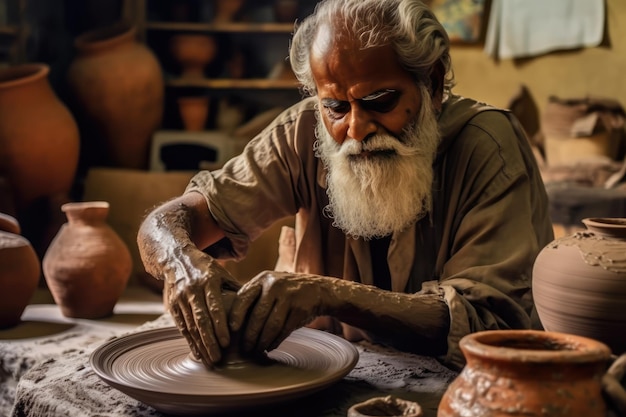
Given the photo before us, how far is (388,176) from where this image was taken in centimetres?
255

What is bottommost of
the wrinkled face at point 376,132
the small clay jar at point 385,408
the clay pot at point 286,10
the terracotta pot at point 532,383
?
the small clay jar at point 385,408

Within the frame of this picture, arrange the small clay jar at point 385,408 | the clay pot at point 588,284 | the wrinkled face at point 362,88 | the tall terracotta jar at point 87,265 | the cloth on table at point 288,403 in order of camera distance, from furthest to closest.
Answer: the tall terracotta jar at point 87,265 → the wrinkled face at point 362,88 → the clay pot at point 588,284 → the cloth on table at point 288,403 → the small clay jar at point 385,408

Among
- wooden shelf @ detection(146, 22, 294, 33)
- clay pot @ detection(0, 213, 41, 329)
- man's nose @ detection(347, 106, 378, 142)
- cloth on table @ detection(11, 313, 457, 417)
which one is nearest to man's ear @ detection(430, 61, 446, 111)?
man's nose @ detection(347, 106, 378, 142)

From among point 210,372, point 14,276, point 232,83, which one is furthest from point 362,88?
point 232,83

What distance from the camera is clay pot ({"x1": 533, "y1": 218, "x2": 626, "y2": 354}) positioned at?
6.61 feet

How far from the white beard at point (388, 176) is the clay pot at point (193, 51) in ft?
16.3

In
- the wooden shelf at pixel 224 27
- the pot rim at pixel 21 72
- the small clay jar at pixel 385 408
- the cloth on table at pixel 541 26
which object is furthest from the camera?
the wooden shelf at pixel 224 27

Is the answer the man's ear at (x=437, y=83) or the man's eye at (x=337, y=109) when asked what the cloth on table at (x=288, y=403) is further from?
the man's ear at (x=437, y=83)

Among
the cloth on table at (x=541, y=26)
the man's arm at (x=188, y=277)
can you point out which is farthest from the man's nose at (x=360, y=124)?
the cloth on table at (x=541, y=26)

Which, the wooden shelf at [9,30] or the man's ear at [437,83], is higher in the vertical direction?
the man's ear at [437,83]

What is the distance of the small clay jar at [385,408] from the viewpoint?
1.65 meters

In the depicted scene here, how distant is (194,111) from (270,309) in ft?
18.2

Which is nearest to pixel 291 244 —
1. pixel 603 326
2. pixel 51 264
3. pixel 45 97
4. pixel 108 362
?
pixel 108 362

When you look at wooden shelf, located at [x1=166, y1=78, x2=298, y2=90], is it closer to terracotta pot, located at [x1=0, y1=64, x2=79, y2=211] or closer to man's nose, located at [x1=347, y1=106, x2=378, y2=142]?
terracotta pot, located at [x1=0, y1=64, x2=79, y2=211]
